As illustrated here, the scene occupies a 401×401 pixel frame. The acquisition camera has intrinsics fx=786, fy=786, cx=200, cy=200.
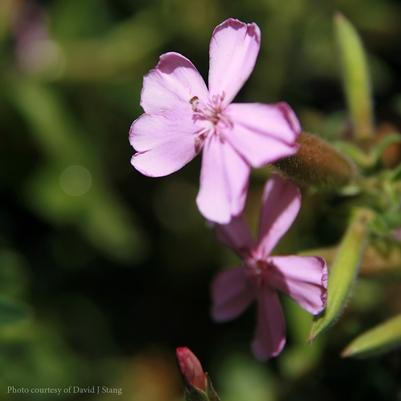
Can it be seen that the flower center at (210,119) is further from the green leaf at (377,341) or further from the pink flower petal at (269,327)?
the green leaf at (377,341)

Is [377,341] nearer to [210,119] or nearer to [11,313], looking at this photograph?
[210,119]

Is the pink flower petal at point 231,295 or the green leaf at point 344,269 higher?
the green leaf at point 344,269

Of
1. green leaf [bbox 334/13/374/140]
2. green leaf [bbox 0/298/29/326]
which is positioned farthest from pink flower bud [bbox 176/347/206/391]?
green leaf [bbox 334/13/374/140]

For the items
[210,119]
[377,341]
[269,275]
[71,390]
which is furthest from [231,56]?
[71,390]

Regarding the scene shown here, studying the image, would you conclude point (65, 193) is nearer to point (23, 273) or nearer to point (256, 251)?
point (23, 273)

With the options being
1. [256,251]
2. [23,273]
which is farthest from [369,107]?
[23,273]

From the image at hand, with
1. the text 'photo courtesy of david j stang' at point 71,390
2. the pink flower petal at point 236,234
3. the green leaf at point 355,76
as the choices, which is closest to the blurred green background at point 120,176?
the text 'photo courtesy of david j stang' at point 71,390
